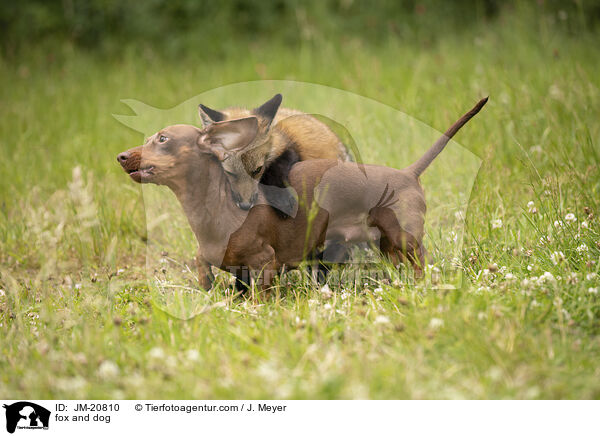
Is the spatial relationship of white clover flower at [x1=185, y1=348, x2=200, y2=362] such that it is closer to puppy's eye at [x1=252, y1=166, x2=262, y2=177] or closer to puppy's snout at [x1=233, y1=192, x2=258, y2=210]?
puppy's snout at [x1=233, y1=192, x2=258, y2=210]

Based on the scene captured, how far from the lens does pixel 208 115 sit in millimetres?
2832

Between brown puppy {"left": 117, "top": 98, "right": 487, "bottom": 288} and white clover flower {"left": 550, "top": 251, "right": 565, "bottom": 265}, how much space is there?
0.61m

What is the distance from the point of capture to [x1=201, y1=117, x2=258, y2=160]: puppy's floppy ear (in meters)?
2.64

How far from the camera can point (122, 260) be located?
3.74 m

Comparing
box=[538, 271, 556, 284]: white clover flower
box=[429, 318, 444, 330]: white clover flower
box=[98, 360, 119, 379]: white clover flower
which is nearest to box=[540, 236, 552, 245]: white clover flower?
box=[538, 271, 556, 284]: white clover flower

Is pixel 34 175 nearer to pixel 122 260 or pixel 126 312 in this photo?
pixel 122 260

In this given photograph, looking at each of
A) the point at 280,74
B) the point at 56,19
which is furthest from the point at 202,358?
the point at 56,19

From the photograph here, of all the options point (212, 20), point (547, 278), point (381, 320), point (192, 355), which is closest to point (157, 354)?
point (192, 355)

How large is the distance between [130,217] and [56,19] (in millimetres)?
6304

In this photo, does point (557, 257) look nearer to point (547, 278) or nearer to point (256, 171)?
point (547, 278)

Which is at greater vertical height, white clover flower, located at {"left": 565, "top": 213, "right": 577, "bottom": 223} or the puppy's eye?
the puppy's eye

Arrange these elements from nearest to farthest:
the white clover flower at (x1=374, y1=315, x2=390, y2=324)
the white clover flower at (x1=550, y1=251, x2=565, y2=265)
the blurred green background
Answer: the white clover flower at (x1=374, y1=315, x2=390, y2=324), the white clover flower at (x1=550, y1=251, x2=565, y2=265), the blurred green background
